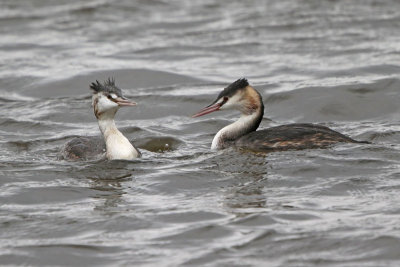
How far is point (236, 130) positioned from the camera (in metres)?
11.7

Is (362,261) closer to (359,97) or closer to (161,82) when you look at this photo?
(359,97)

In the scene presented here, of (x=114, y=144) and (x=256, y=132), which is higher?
(x=114, y=144)

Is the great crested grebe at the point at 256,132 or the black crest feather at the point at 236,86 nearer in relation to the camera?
the great crested grebe at the point at 256,132

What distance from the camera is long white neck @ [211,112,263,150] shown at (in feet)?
38.1

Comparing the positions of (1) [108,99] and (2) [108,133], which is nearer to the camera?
(1) [108,99]

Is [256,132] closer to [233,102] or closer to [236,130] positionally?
[236,130]

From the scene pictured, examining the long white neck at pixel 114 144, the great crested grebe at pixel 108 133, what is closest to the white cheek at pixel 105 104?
the great crested grebe at pixel 108 133

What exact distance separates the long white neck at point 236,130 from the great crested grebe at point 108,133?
3.34 ft

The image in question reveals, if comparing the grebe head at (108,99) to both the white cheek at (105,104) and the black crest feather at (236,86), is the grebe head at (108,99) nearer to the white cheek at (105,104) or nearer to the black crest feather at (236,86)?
the white cheek at (105,104)

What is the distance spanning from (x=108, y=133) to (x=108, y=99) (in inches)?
17.5

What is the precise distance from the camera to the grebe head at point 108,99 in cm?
1070

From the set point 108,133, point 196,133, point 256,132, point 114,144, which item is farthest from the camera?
point 196,133

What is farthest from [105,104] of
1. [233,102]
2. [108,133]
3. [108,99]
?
[233,102]

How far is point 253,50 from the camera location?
58.9ft
